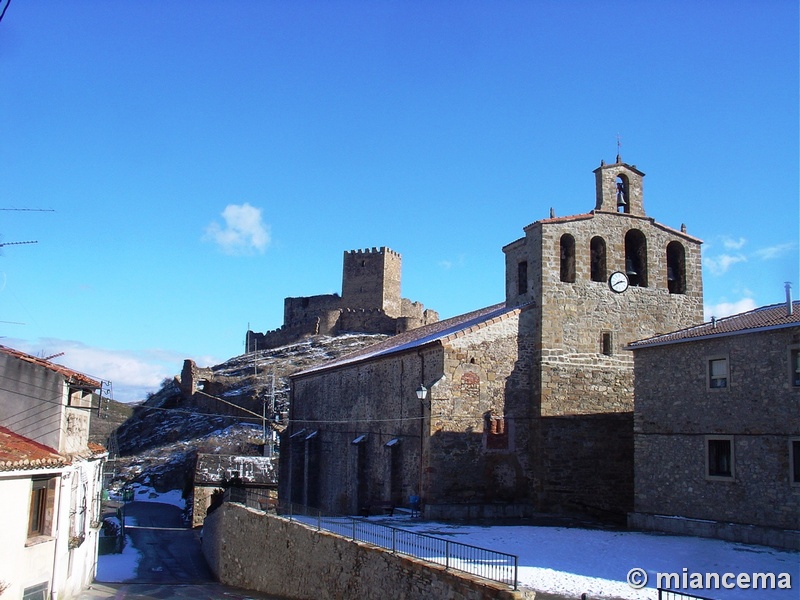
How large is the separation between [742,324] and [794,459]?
387 cm

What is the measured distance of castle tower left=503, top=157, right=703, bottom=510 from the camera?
2508 cm

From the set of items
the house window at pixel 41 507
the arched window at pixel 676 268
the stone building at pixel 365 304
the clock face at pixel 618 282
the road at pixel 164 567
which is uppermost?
the stone building at pixel 365 304

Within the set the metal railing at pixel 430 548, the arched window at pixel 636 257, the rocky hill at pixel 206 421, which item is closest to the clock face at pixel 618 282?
the arched window at pixel 636 257

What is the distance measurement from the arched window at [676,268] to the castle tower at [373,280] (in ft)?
173

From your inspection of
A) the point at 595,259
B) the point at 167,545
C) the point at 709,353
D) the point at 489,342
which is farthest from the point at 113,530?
the point at 709,353

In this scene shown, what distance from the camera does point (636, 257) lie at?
90.9 ft

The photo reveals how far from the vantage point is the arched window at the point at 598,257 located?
26.8 metres

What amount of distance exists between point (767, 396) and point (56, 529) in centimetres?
1758

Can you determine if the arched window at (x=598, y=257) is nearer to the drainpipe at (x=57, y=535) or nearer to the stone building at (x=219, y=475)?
the drainpipe at (x=57, y=535)

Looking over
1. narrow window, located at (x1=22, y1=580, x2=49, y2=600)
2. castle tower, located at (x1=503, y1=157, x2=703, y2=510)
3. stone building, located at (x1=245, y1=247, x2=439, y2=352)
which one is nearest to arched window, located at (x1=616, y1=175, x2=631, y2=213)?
castle tower, located at (x1=503, y1=157, x2=703, y2=510)

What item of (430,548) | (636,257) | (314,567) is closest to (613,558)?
(430,548)

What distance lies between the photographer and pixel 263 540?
2288 cm

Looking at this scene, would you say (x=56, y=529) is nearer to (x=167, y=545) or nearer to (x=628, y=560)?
(x=628, y=560)

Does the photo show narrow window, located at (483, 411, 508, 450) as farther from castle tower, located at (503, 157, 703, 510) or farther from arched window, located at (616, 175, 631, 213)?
arched window, located at (616, 175, 631, 213)
